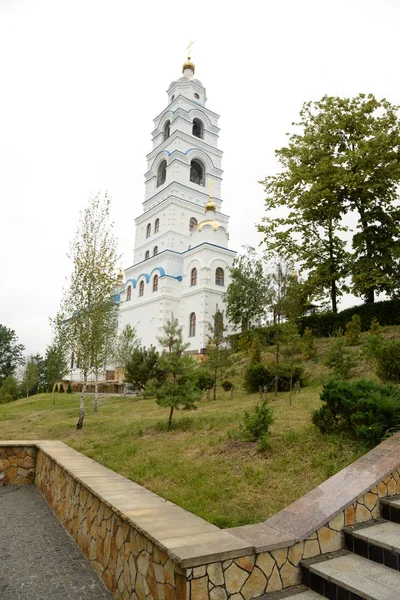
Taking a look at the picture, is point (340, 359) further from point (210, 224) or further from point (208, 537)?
point (210, 224)

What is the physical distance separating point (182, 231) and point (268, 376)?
82.0 feet

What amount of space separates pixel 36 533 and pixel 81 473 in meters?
0.83

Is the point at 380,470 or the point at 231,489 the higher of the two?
the point at 380,470

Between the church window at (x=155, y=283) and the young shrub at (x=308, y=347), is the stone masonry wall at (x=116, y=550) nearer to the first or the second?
the young shrub at (x=308, y=347)

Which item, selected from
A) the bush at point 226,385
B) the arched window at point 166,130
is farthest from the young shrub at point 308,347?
the arched window at point 166,130

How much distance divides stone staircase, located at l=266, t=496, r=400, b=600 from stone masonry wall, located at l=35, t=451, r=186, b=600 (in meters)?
0.78

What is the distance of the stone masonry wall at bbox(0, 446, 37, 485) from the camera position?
7375mm

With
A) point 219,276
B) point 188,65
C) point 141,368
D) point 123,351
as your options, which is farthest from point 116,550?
point 188,65

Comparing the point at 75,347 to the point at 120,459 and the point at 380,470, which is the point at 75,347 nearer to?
the point at 120,459

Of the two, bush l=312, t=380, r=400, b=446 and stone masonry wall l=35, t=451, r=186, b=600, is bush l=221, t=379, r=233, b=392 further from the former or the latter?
stone masonry wall l=35, t=451, r=186, b=600

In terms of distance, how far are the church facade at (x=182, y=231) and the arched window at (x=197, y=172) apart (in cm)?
10

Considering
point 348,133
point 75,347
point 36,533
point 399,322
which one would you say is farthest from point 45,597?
point 348,133

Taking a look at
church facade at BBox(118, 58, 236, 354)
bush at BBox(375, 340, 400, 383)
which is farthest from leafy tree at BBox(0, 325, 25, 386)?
bush at BBox(375, 340, 400, 383)

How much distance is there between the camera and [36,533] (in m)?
4.87
